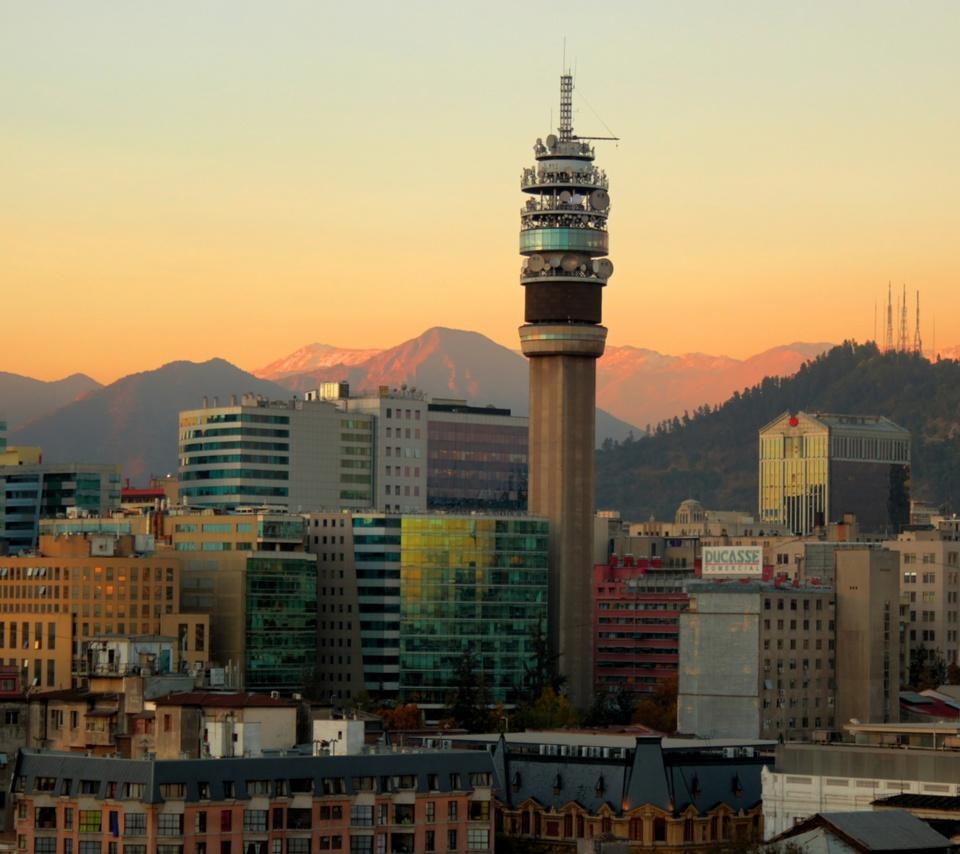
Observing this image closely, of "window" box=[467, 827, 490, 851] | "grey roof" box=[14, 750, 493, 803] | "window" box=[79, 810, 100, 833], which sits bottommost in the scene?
"window" box=[467, 827, 490, 851]

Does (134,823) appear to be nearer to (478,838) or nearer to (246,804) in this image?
(246,804)

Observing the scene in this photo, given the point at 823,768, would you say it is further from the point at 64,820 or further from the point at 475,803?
the point at 64,820

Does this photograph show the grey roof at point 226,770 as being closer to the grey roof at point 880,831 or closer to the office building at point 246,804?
the office building at point 246,804

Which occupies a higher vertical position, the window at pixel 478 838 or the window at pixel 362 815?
the window at pixel 362 815

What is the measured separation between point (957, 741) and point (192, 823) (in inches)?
2006

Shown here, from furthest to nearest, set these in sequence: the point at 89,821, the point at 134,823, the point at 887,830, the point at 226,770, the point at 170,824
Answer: the point at 226,770, the point at 89,821, the point at 134,823, the point at 170,824, the point at 887,830

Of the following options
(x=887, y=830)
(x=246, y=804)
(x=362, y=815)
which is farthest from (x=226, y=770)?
(x=887, y=830)

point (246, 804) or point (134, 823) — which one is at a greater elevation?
point (246, 804)

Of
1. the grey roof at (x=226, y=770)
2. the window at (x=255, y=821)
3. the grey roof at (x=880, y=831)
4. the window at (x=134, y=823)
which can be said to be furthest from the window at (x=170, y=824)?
the grey roof at (x=880, y=831)

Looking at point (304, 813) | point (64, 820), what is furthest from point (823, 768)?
point (64, 820)

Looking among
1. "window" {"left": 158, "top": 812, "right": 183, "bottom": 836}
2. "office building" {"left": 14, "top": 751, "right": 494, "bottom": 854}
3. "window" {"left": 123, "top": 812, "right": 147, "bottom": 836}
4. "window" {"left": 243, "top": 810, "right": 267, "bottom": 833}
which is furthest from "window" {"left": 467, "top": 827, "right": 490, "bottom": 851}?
"window" {"left": 123, "top": 812, "right": 147, "bottom": 836}

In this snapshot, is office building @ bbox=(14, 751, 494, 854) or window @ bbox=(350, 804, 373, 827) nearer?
office building @ bbox=(14, 751, 494, 854)

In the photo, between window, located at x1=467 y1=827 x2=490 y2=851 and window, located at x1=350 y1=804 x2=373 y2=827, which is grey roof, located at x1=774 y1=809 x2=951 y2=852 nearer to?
window, located at x1=467 y1=827 x2=490 y2=851

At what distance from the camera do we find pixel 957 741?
196 metres
